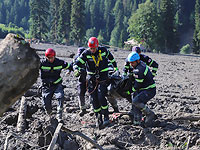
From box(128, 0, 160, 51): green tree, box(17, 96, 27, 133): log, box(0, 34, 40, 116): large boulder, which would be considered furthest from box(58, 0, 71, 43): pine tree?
box(0, 34, 40, 116): large boulder

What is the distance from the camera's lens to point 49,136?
556cm

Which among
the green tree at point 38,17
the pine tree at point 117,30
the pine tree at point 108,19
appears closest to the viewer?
the green tree at point 38,17

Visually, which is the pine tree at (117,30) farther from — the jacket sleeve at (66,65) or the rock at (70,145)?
the rock at (70,145)

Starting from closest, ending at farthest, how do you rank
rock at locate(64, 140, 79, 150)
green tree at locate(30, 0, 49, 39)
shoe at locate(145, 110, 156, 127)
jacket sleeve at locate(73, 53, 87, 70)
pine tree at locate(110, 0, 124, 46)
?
1. rock at locate(64, 140, 79, 150)
2. shoe at locate(145, 110, 156, 127)
3. jacket sleeve at locate(73, 53, 87, 70)
4. green tree at locate(30, 0, 49, 39)
5. pine tree at locate(110, 0, 124, 46)

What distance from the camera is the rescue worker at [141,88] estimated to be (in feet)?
22.0

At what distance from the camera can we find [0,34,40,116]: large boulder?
2881 mm

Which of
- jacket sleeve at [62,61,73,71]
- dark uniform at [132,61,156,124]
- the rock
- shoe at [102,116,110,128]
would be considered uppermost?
jacket sleeve at [62,61,73,71]

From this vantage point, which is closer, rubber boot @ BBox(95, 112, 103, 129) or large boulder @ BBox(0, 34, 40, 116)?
large boulder @ BBox(0, 34, 40, 116)

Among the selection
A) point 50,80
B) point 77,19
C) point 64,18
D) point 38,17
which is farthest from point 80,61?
point 64,18

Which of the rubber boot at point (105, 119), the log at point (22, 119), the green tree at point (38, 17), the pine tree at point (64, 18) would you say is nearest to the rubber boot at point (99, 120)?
the rubber boot at point (105, 119)

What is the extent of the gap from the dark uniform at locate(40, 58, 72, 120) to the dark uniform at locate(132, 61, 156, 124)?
1.72 metres

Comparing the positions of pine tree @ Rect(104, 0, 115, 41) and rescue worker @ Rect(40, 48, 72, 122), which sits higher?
pine tree @ Rect(104, 0, 115, 41)

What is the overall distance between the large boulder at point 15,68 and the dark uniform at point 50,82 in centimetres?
391

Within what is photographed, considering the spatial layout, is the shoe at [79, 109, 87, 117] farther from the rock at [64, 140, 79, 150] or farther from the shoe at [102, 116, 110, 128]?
the rock at [64, 140, 79, 150]
